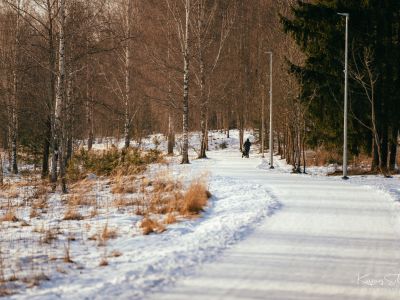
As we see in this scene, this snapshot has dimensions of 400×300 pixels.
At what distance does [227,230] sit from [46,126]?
15075mm

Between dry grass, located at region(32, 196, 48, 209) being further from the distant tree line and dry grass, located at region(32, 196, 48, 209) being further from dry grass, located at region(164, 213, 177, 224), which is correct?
the distant tree line

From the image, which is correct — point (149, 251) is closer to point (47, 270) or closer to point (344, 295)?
point (47, 270)

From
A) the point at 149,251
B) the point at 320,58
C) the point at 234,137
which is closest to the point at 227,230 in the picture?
the point at 149,251

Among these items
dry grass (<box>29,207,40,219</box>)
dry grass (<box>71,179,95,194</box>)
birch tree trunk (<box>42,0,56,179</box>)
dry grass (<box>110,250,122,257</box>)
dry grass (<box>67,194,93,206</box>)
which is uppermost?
birch tree trunk (<box>42,0,56,179</box>)

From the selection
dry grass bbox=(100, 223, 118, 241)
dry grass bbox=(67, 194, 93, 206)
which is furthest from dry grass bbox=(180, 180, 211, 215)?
dry grass bbox=(67, 194, 93, 206)

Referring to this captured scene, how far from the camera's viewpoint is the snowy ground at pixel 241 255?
4812mm

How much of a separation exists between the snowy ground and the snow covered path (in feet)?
0.04

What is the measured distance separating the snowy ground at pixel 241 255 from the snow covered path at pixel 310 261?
1 cm

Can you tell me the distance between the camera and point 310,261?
5.94 metres

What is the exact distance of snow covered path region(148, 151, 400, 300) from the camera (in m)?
4.78

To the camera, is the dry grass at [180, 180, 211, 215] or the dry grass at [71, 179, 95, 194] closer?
the dry grass at [180, 180, 211, 215]

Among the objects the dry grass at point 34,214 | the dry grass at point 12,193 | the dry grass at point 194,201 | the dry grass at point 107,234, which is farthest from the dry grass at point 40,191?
the dry grass at point 107,234

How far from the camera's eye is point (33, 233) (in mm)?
7832

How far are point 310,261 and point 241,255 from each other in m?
0.95
